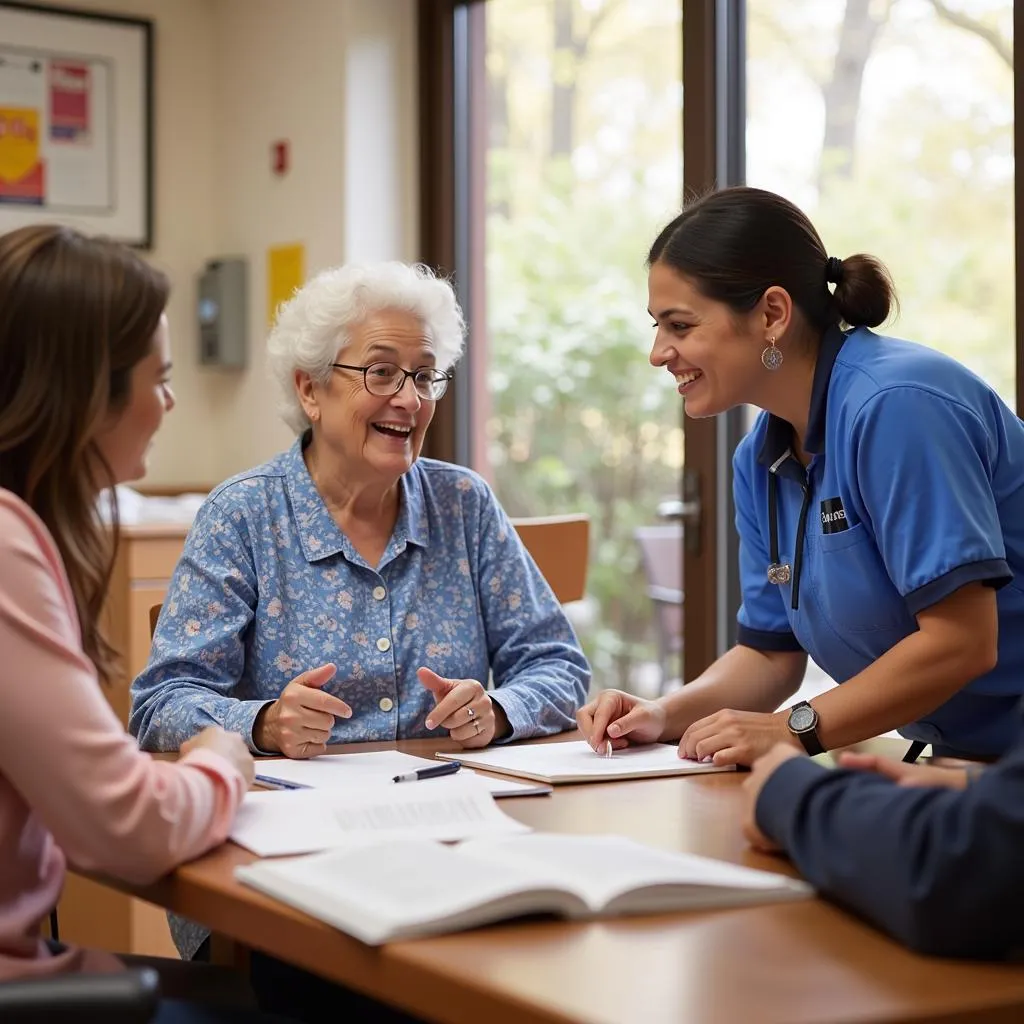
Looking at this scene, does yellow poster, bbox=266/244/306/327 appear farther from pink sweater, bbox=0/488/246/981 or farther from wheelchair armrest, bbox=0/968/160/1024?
wheelchair armrest, bbox=0/968/160/1024

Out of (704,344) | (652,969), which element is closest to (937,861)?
(652,969)

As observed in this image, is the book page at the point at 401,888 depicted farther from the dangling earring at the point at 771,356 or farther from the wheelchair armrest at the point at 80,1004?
the dangling earring at the point at 771,356

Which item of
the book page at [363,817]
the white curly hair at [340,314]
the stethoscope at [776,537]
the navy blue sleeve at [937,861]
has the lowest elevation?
the book page at [363,817]

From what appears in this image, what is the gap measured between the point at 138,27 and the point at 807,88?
2.22 metres

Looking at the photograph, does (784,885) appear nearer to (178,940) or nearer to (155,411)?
(155,411)

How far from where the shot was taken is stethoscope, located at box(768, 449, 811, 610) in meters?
1.86

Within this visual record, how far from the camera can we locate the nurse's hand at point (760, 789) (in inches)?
47.9

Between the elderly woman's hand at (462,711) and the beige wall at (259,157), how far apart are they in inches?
90.0

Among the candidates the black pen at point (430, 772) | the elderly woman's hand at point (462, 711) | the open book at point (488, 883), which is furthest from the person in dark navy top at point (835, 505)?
the open book at point (488, 883)

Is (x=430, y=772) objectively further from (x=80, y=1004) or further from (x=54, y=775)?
(x=80, y=1004)

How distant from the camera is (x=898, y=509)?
5.45ft

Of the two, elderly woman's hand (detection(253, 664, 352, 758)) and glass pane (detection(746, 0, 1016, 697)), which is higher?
glass pane (detection(746, 0, 1016, 697))

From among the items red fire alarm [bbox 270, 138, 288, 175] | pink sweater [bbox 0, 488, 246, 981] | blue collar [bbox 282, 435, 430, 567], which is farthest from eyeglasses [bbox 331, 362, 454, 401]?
red fire alarm [bbox 270, 138, 288, 175]

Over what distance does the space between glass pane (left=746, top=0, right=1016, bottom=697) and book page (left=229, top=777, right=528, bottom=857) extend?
5.11 ft
